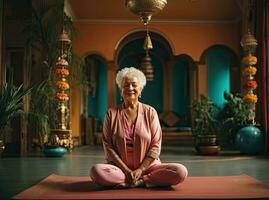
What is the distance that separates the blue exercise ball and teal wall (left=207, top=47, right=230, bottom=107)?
583 cm

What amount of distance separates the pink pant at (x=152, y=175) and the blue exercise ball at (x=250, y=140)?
15.0 feet

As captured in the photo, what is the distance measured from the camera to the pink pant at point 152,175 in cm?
407

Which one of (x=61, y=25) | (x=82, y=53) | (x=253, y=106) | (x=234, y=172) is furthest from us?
(x=82, y=53)

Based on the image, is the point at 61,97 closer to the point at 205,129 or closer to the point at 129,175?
the point at 205,129

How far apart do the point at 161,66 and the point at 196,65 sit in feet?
13.6

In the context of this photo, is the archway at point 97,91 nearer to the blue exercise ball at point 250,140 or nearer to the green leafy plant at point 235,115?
the green leafy plant at point 235,115

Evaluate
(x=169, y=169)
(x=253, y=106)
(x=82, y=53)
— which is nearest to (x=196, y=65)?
(x=82, y=53)

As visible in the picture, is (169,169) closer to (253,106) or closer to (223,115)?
(253,106)

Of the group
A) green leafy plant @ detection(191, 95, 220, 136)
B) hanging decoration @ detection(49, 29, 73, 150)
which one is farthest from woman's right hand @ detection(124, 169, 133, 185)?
green leafy plant @ detection(191, 95, 220, 136)

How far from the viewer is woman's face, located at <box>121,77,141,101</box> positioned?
4.28 metres

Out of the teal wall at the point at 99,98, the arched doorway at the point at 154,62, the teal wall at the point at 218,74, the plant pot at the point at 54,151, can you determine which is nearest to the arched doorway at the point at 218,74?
the teal wall at the point at 218,74

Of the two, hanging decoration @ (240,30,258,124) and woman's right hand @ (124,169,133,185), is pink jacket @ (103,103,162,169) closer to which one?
woman's right hand @ (124,169,133,185)

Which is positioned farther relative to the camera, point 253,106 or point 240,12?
point 240,12

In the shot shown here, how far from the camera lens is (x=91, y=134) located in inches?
526
